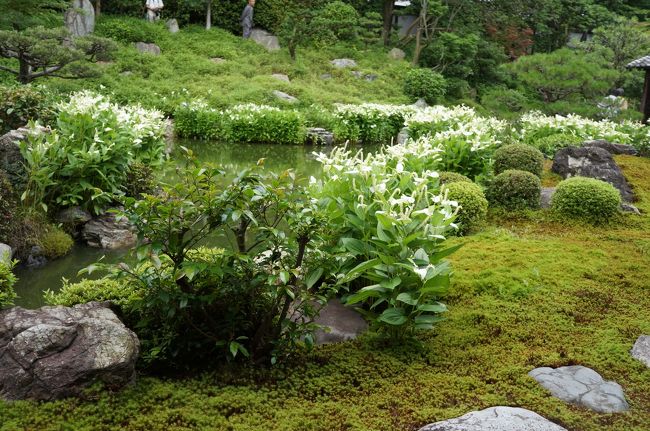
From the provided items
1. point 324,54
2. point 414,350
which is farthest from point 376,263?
point 324,54

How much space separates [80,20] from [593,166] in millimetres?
17453

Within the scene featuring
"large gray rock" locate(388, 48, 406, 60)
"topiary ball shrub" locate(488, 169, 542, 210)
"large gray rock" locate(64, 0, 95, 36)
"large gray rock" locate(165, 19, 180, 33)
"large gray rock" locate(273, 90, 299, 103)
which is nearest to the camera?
"topiary ball shrub" locate(488, 169, 542, 210)

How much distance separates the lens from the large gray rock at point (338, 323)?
428 cm

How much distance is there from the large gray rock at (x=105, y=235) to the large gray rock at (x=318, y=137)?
950cm

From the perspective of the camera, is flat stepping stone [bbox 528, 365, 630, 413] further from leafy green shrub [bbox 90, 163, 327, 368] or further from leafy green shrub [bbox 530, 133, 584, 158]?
leafy green shrub [bbox 530, 133, 584, 158]

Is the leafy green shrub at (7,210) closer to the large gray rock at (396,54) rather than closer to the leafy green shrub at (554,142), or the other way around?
the leafy green shrub at (554,142)

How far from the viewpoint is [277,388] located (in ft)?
11.6

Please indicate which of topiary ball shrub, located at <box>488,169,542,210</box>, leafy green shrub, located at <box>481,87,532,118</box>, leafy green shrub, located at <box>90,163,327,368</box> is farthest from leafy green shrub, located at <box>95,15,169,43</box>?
leafy green shrub, located at <box>90,163,327,368</box>

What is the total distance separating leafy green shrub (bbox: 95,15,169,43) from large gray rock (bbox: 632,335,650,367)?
20.1 meters

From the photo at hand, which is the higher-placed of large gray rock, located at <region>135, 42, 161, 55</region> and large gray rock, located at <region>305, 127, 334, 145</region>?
large gray rock, located at <region>135, 42, 161, 55</region>

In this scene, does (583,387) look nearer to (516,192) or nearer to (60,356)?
(60,356)

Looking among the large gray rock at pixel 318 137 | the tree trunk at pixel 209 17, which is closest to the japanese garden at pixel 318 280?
the large gray rock at pixel 318 137

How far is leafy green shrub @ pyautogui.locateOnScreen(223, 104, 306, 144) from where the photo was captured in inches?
629

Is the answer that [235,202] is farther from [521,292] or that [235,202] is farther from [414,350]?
[521,292]
